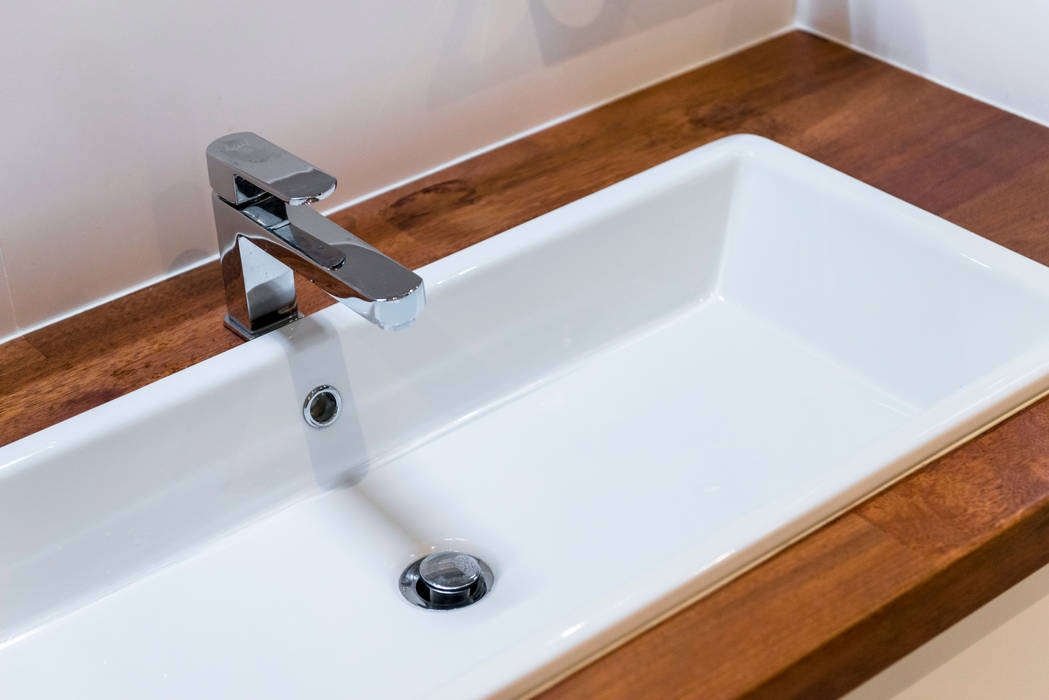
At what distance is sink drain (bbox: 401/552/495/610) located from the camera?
0.86 meters

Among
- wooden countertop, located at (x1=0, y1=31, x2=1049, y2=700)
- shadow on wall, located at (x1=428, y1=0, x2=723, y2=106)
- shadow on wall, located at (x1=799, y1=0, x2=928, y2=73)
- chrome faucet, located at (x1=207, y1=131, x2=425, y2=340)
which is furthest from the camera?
shadow on wall, located at (x1=799, y1=0, x2=928, y2=73)

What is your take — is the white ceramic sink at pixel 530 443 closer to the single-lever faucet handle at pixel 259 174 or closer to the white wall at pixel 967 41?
the single-lever faucet handle at pixel 259 174

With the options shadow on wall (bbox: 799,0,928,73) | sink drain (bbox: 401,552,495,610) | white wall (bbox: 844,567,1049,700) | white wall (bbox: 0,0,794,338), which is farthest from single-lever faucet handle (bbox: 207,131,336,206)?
shadow on wall (bbox: 799,0,928,73)

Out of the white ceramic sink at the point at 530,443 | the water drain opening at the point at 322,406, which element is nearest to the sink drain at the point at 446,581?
the white ceramic sink at the point at 530,443

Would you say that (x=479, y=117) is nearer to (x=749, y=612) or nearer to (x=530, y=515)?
(x=530, y=515)

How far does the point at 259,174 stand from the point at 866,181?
1.84 feet

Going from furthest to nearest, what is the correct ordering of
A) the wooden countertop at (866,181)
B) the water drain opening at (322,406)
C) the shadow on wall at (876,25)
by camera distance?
1. the shadow on wall at (876,25)
2. the water drain opening at (322,406)
3. the wooden countertop at (866,181)

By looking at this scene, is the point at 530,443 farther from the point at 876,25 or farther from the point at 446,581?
the point at 876,25

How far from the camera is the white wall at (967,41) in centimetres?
120

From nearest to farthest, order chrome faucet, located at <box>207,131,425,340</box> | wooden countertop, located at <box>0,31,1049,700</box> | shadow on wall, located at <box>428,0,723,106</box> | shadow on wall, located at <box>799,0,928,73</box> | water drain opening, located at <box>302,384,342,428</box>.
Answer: wooden countertop, located at <box>0,31,1049,700</box> → chrome faucet, located at <box>207,131,425,340</box> → water drain opening, located at <box>302,384,342,428</box> → shadow on wall, located at <box>428,0,723,106</box> → shadow on wall, located at <box>799,0,928,73</box>

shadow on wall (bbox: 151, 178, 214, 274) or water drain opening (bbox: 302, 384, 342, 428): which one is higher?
shadow on wall (bbox: 151, 178, 214, 274)

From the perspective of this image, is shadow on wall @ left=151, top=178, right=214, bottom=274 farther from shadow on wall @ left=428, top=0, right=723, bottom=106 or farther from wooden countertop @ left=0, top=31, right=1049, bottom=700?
shadow on wall @ left=428, top=0, right=723, bottom=106

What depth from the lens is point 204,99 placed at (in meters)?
0.98

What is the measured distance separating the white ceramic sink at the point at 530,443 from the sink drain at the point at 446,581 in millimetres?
11
